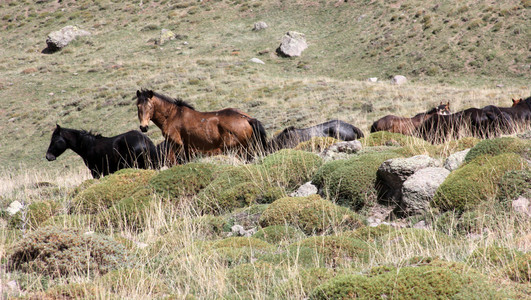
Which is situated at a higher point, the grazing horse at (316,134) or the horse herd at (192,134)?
the horse herd at (192,134)

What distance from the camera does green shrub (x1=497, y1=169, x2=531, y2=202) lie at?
21.1 feet

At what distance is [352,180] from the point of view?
8.01 m

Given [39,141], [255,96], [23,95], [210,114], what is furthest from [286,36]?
[210,114]

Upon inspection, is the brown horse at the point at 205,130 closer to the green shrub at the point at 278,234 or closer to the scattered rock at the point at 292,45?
the green shrub at the point at 278,234

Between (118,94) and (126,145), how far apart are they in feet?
70.0

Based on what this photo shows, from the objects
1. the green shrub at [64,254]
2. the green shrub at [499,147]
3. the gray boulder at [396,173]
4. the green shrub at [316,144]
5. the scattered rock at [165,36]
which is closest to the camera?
the green shrub at [64,254]

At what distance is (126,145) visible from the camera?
12719 millimetres

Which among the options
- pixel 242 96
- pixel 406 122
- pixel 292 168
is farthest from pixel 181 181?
pixel 242 96

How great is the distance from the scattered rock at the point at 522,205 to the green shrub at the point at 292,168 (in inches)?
150

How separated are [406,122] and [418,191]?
314 inches

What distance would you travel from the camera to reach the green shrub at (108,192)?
360 inches

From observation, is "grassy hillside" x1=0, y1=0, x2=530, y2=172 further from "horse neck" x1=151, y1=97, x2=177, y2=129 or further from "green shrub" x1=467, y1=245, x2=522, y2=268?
"green shrub" x1=467, y1=245, x2=522, y2=268

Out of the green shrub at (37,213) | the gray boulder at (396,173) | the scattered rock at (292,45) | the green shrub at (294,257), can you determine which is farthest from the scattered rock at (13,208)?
the scattered rock at (292,45)

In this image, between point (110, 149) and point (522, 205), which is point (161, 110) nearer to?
point (110, 149)
